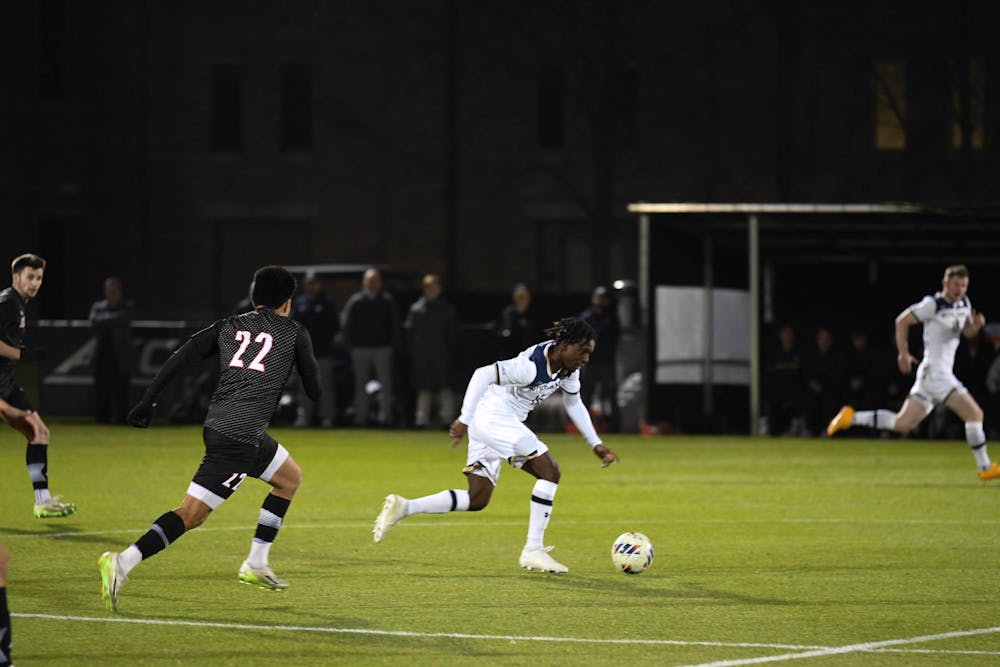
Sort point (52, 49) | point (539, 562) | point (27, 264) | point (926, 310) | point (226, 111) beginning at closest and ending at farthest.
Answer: point (539, 562), point (27, 264), point (926, 310), point (52, 49), point (226, 111)

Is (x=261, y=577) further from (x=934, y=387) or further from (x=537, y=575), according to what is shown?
(x=934, y=387)

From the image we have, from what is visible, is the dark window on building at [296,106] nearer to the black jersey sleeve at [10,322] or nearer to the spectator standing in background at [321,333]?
the spectator standing in background at [321,333]

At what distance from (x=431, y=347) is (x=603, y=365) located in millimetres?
2516

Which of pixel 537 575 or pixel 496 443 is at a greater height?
pixel 496 443

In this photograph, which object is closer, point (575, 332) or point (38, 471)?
point (575, 332)

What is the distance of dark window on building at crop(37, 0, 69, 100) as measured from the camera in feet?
143

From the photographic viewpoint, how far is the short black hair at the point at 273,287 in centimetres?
1027

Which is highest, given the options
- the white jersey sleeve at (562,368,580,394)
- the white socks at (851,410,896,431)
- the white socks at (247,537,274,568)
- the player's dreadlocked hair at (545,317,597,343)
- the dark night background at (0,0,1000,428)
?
the dark night background at (0,0,1000,428)

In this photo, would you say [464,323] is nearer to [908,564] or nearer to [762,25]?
[762,25]

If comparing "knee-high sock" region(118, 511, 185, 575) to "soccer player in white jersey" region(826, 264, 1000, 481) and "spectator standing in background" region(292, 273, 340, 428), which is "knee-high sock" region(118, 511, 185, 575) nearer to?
"soccer player in white jersey" region(826, 264, 1000, 481)

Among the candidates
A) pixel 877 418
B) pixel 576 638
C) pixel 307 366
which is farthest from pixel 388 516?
pixel 877 418

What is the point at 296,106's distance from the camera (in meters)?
44.0

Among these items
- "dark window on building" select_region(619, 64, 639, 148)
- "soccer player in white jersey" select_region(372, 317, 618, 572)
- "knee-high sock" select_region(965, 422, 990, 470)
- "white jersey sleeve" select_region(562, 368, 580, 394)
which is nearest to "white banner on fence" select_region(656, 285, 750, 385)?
"knee-high sock" select_region(965, 422, 990, 470)

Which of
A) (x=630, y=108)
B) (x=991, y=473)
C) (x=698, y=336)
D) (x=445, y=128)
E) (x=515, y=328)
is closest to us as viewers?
(x=991, y=473)
